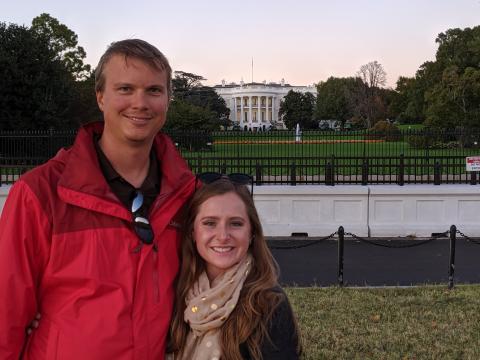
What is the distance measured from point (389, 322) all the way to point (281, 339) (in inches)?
204

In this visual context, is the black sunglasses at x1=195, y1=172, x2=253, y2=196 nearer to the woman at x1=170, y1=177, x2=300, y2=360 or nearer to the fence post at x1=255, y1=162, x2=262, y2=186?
the woman at x1=170, y1=177, x2=300, y2=360

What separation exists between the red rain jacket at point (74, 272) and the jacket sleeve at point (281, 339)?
447 millimetres

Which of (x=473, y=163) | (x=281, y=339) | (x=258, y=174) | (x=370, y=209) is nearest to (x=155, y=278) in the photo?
(x=281, y=339)

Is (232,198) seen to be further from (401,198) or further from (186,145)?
(186,145)

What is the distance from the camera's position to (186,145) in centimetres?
1518

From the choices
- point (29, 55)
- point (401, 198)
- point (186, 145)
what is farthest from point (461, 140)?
point (29, 55)

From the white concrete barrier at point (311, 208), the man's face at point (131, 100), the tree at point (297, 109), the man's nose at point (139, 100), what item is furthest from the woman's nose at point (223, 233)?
the tree at point (297, 109)

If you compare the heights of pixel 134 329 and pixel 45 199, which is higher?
pixel 45 199

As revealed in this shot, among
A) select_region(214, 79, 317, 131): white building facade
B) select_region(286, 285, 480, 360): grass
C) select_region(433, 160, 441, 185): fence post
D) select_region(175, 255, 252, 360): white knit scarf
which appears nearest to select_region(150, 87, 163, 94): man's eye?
select_region(175, 255, 252, 360): white knit scarf

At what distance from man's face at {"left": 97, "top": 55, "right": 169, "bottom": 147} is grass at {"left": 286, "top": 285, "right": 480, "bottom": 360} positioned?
167 inches

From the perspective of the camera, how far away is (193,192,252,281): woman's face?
2.37 meters

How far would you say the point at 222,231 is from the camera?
7.82 feet

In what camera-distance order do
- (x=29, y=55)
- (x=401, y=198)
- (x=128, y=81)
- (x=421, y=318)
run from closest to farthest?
(x=128, y=81)
(x=421, y=318)
(x=401, y=198)
(x=29, y=55)

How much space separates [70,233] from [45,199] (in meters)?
0.15
